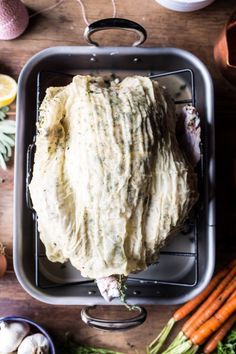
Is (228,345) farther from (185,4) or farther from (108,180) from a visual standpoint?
A: (185,4)

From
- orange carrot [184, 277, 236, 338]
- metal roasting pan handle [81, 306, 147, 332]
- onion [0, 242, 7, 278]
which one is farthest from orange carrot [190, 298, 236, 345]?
onion [0, 242, 7, 278]

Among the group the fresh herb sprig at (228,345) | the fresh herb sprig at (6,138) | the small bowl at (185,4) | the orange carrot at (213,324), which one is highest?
the small bowl at (185,4)

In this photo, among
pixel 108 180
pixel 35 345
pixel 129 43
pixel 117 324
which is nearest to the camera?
pixel 108 180

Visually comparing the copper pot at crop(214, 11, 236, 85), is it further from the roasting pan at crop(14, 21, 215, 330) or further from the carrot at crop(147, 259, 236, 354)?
the carrot at crop(147, 259, 236, 354)

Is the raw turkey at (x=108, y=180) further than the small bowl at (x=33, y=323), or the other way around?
the small bowl at (x=33, y=323)

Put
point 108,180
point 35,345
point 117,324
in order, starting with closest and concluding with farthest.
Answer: point 108,180
point 117,324
point 35,345

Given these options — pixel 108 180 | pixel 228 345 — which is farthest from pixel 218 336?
pixel 108 180

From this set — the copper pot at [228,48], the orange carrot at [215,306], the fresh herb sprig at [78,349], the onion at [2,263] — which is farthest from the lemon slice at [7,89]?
the orange carrot at [215,306]

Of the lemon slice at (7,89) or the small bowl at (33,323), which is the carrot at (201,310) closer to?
the small bowl at (33,323)
